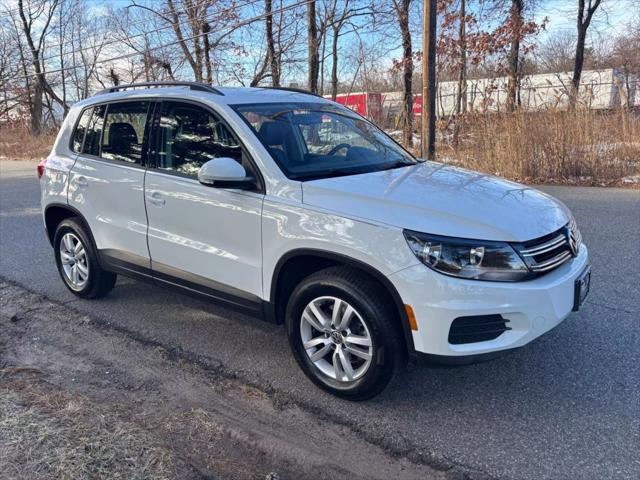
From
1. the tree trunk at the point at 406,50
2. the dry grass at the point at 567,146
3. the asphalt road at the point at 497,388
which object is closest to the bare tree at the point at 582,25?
the tree trunk at the point at 406,50

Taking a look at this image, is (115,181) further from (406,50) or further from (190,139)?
(406,50)

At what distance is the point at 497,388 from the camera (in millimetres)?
3381

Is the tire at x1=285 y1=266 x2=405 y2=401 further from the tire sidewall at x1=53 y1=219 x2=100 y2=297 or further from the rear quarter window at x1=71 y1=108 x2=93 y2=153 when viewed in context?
the rear quarter window at x1=71 y1=108 x2=93 y2=153

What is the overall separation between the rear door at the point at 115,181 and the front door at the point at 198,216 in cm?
17

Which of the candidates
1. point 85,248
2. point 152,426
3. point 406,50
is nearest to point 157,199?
point 85,248

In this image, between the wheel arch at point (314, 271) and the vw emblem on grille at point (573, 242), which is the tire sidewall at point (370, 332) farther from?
the vw emblem on grille at point (573, 242)

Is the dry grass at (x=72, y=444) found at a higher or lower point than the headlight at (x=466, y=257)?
lower

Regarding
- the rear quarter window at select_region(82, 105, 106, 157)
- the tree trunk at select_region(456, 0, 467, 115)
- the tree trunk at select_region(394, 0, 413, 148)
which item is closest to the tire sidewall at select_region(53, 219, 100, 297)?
the rear quarter window at select_region(82, 105, 106, 157)

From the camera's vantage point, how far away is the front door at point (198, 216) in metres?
3.59

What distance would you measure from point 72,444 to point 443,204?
7.80 feet

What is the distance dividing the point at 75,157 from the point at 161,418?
288cm

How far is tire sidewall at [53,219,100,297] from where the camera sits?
487cm

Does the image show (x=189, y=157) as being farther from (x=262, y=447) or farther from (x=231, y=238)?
(x=262, y=447)

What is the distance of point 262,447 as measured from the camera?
9.39ft
